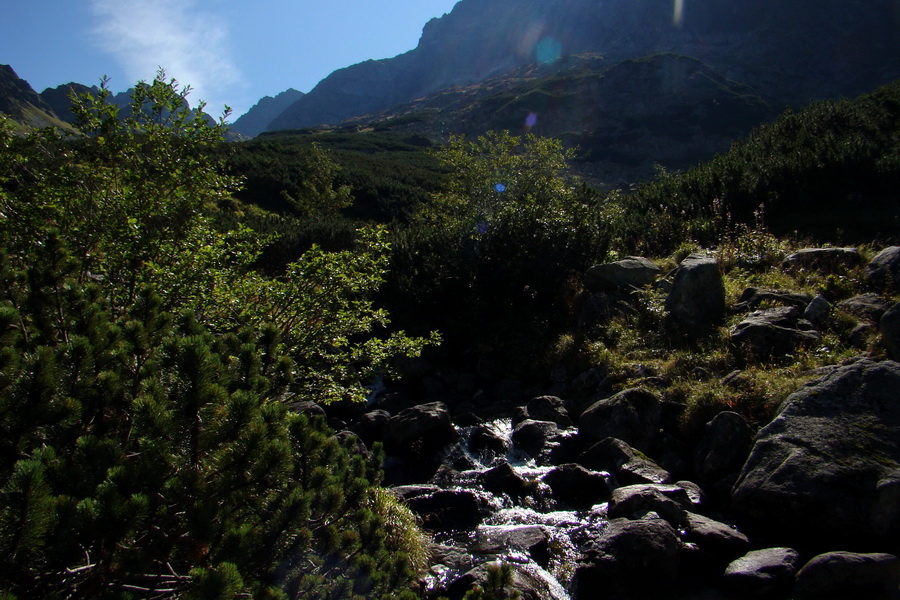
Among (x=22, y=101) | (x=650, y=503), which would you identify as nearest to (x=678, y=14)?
(x=650, y=503)

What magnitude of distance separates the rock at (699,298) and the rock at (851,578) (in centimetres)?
531

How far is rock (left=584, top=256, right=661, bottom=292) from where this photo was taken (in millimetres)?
11359

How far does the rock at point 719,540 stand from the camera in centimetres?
505

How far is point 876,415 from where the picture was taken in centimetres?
545

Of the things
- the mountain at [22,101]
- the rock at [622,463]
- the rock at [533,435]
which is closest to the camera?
the rock at [622,463]

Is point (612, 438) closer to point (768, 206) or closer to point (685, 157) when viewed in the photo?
point (768, 206)

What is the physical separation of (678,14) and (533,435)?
165570 millimetres

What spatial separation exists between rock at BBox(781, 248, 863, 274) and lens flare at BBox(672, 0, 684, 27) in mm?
158187

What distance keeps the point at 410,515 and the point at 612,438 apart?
3310mm

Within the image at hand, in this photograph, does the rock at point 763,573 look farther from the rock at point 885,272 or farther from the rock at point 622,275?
the rock at point 622,275

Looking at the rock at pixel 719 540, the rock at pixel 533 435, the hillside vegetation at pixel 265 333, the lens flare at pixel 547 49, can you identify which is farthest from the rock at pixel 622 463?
the lens flare at pixel 547 49

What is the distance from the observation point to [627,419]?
7.67m

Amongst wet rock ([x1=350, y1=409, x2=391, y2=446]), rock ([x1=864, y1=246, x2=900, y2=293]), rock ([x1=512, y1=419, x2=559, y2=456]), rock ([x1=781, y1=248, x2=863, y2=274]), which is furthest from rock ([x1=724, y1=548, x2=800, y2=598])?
rock ([x1=781, y1=248, x2=863, y2=274])

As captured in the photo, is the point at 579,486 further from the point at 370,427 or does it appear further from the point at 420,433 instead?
the point at 370,427
